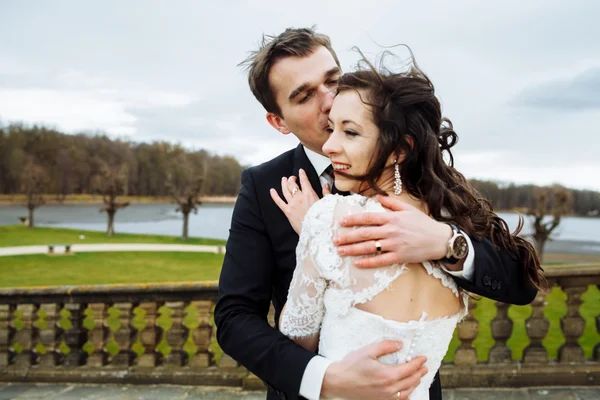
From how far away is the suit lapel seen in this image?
71.4 inches

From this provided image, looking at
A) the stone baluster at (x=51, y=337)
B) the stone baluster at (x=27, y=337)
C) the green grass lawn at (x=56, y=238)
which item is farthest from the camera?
the green grass lawn at (x=56, y=238)

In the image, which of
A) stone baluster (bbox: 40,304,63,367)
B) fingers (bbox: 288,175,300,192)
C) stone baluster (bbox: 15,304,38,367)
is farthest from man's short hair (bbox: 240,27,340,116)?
stone baluster (bbox: 15,304,38,367)

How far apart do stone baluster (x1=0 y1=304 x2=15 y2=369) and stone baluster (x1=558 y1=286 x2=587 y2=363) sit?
5.22m

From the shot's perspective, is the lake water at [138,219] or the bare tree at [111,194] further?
the lake water at [138,219]

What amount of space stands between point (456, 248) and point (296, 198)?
0.56 meters

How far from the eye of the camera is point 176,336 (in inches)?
172

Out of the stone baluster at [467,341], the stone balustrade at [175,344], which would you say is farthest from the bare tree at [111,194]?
the stone baluster at [467,341]

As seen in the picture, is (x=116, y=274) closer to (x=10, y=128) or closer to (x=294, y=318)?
(x=294, y=318)

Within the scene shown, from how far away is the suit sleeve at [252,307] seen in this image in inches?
55.8

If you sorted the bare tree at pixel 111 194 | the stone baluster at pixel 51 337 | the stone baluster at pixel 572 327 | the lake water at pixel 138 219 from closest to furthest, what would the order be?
1. the stone baluster at pixel 572 327
2. the stone baluster at pixel 51 337
3. the bare tree at pixel 111 194
4. the lake water at pixel 138 219

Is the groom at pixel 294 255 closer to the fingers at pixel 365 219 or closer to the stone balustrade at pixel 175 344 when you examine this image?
the fingers at pixel 365 219

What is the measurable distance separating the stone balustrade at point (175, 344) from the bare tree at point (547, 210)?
22848 mm

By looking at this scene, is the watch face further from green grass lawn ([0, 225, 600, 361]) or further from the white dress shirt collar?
green grass lawn ([0, 225, 600, 361])

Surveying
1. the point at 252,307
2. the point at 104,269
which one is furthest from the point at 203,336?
the point at 104,269
